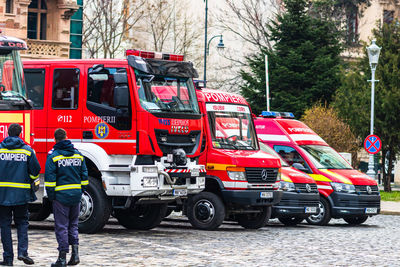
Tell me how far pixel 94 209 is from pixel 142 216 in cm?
201

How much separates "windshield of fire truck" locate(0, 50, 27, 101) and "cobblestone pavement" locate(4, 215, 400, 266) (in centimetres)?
241

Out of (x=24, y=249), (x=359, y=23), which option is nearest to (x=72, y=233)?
(x=24, y=249)

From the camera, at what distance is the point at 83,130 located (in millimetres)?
16406

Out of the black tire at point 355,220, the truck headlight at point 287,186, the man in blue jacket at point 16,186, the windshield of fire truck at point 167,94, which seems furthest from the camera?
the black tire at point 355,220

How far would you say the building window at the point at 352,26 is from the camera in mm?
63369

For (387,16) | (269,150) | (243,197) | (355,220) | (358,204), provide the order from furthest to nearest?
(387,16), (355,220), (358,204), (269,150), (243,197)

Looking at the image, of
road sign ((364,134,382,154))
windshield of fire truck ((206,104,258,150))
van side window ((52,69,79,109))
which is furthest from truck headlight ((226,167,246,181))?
road sign ((364,134,382,154))

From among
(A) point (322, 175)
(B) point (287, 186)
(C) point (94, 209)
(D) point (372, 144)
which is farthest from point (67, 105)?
(D) point (372, 144)

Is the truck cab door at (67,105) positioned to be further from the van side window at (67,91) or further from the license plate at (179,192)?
the license plate at (179,192)

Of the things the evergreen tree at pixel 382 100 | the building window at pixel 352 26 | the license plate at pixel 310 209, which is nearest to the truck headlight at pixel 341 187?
the license plate at pixel 310 209

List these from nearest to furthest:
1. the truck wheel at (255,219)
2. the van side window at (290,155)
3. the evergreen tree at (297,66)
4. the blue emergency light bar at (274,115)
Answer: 1. the truck wheel at (255,219)
2. the van side window at (290,155)
3. the blue emergency light bar at (274,115)
4. the evergreen tree at (297,66)

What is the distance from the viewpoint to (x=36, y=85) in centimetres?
1689

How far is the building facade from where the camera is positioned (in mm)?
39406

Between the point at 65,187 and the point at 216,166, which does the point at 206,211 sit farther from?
the point at 65,187
